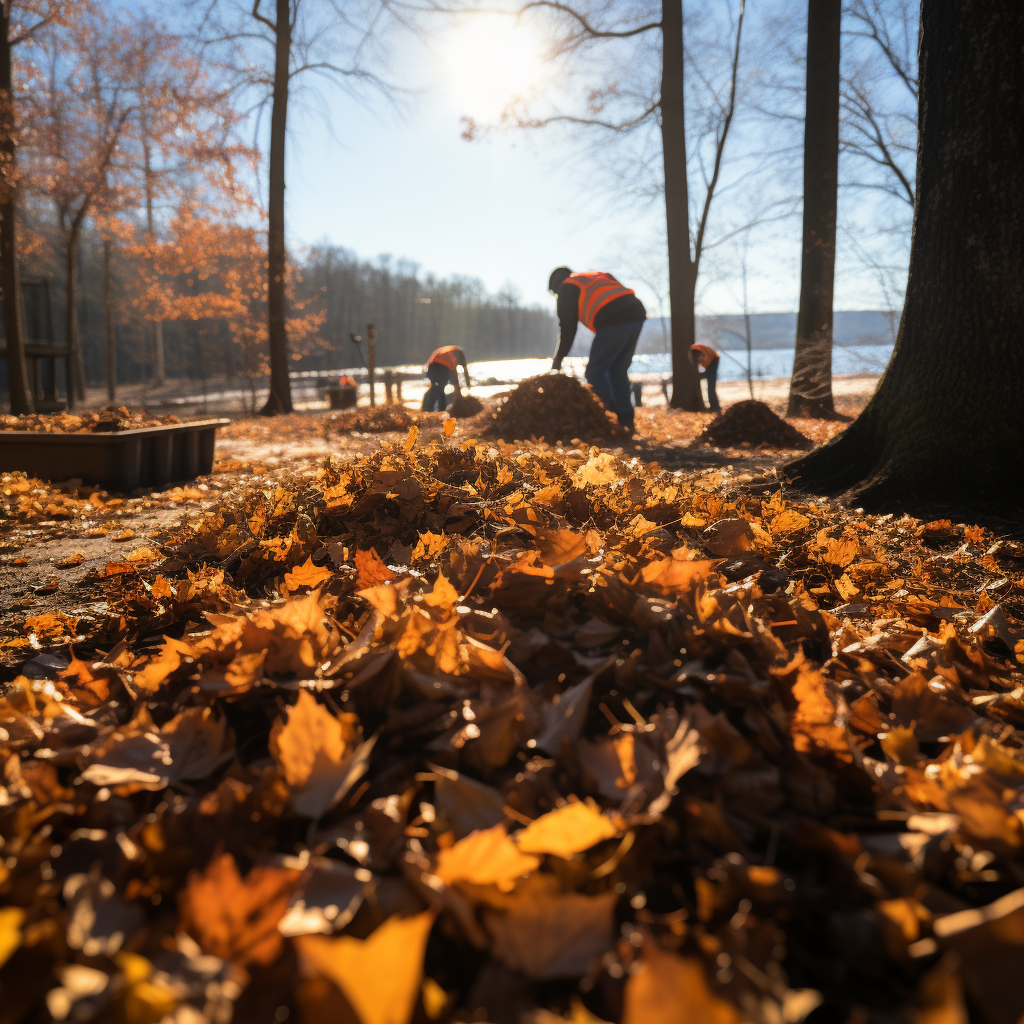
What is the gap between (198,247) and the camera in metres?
17.2

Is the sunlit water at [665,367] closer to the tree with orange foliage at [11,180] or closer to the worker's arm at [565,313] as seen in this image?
the worker's arm at [565,313]

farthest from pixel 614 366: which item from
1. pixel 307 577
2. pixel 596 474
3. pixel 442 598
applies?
pixel 442 598

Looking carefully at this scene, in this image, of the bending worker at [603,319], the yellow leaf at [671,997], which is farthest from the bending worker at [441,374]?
the yellow leaf at [671,997]

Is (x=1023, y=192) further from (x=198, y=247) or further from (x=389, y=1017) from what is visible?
(x=198, y=247)

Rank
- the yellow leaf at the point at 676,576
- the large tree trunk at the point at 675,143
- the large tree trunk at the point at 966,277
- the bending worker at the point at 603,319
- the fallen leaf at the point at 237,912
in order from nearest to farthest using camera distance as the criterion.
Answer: the fallen leaf at the point at 237,912
the yellow leaf at the point at 676,576
the large tree trunk at the point at 966,277
the bending worker at the point at 603,319
the large tree trunk at the point at 675,143

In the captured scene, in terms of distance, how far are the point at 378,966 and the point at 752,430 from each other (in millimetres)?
7292

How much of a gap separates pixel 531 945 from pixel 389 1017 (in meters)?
0.18

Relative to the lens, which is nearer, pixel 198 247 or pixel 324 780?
pixel 324 780

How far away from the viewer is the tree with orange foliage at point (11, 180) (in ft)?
31.0

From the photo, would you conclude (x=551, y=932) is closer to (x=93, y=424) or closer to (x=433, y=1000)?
(x=433, y=1000)

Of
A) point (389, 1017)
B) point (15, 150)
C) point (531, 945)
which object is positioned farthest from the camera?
point (15, 150)

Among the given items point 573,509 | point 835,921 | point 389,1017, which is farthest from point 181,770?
point 573,509

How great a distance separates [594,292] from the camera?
793cm

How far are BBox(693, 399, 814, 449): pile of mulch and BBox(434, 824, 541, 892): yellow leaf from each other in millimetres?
6936
